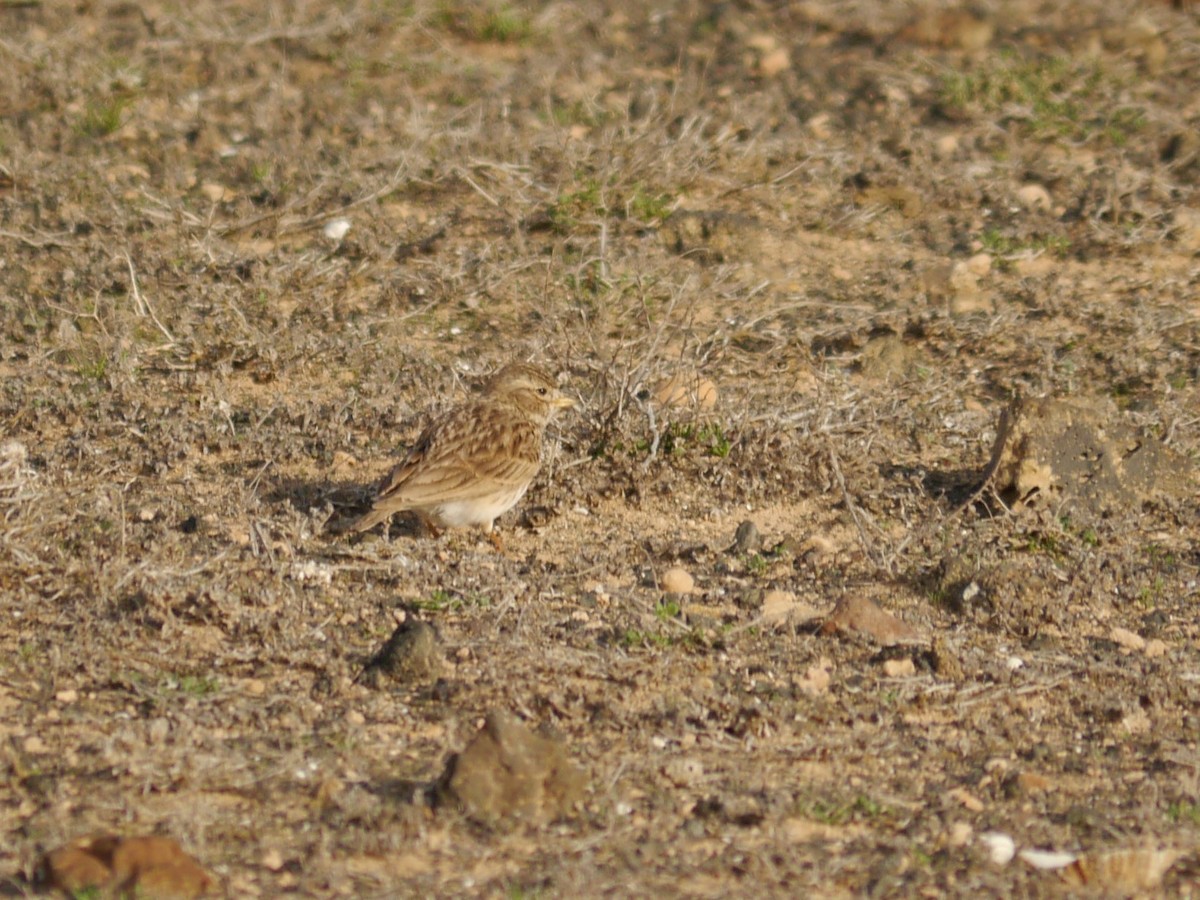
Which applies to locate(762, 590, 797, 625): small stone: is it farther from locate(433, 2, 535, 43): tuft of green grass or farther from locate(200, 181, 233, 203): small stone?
locate(433, 2, 535, 43): tuft of green grass

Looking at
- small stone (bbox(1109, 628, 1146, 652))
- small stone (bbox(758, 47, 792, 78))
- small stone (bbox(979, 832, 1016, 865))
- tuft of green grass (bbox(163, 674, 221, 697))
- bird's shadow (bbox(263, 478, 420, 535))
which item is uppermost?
small stone (bbox(758, 47, 792, 78))

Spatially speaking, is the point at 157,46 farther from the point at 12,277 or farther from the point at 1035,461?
the point at 1035,461

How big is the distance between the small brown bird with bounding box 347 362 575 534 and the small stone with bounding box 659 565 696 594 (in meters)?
0.78

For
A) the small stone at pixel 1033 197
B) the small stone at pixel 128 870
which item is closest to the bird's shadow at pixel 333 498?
the small stone at pixel 128 870

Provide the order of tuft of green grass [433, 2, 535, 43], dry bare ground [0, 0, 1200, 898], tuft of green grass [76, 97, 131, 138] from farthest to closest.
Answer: tuft of green grass [433, 2, 535, 43] → tuft of green grass [76, 97, 131, 138] → dry bare ground [0, 0, 1200, 898]

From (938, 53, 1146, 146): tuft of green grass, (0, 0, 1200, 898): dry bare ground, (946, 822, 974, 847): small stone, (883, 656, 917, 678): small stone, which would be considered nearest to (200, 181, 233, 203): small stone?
(0, 0, 1200, 898): dry bare ground

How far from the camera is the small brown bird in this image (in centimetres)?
671

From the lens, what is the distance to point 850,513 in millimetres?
7035

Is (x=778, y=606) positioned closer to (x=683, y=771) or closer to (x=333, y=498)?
(x=683, y=771)

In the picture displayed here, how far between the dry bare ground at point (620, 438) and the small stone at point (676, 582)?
7 centimetres

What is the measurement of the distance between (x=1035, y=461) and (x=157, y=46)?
717 cm

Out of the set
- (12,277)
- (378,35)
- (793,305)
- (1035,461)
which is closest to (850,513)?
(1035,461)

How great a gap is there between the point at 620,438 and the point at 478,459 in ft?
2.50

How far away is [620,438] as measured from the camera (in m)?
7.31
